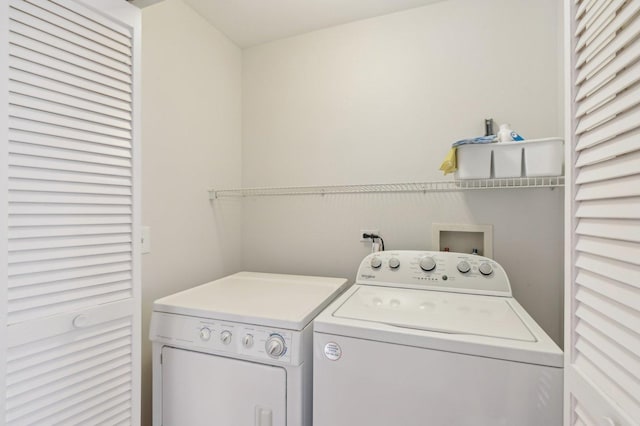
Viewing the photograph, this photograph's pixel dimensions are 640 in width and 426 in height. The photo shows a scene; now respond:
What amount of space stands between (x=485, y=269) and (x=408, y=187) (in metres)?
0.62

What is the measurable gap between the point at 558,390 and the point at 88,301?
140cm

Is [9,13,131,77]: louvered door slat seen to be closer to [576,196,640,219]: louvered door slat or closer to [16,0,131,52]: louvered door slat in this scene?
[16,0,131,52]: louvered door slat

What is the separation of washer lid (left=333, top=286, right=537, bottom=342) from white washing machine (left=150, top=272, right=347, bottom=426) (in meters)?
0.21

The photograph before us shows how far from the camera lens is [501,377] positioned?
2.91ft

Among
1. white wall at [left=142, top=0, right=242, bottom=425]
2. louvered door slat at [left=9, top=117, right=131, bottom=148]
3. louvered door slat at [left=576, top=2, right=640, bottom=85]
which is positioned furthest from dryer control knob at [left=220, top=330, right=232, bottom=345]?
louvered door slat at [left=576, top=2, right=640, bottom=85]

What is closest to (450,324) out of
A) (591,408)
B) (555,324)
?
(591,408)

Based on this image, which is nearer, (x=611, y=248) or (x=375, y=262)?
(x=611, y=248)

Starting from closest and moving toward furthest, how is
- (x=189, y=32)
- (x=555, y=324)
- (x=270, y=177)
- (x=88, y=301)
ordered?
(x=88, y=301), (x=555, y=324), (x=189, y=32), (x=270, y=177)

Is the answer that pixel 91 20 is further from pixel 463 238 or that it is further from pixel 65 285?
pixel 463 238

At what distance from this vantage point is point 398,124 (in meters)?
1.84

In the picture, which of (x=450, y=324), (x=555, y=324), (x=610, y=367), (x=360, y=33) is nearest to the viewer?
(x=610, y=367)

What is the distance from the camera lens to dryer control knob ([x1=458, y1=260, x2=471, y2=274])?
147cm

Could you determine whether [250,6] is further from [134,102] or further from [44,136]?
[44,136]

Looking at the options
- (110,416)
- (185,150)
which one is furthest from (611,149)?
(185,150)
